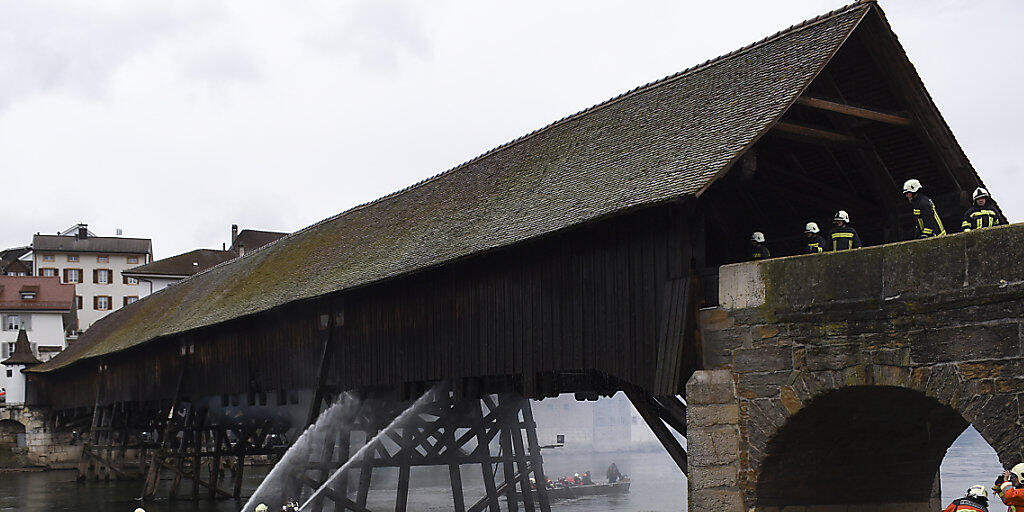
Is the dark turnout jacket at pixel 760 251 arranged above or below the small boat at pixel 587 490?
above

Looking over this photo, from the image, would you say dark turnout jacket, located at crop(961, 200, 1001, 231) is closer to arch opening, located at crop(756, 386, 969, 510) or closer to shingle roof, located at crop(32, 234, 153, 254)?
arch opening, located at crop(756, 386, 969, 510)

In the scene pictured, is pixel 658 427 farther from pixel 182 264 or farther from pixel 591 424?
pixel 591 424

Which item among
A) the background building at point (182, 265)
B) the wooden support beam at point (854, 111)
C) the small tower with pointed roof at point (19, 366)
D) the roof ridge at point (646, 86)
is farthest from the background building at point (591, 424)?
the wooden support beam at point (854, 111)

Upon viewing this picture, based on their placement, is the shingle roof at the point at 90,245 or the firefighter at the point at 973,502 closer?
the firefighter at the point at 973,502

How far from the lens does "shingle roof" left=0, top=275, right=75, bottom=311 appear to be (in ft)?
187

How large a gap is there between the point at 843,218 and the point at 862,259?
4.76ft

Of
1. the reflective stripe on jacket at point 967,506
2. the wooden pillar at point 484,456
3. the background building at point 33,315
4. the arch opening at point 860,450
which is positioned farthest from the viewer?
the background building at point 33,315

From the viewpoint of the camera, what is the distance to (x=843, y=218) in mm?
10586

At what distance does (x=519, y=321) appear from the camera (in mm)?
13414

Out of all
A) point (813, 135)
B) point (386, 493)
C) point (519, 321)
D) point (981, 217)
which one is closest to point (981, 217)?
point (981, 217)

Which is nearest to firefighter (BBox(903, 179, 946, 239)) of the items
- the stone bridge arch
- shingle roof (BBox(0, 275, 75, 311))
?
the stone bridge arch

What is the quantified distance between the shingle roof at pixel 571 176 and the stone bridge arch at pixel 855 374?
1518 mm

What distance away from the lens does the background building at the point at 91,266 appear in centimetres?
7038

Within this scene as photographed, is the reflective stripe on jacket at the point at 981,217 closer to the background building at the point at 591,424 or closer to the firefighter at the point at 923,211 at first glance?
the firefighter at the point at 923,211
